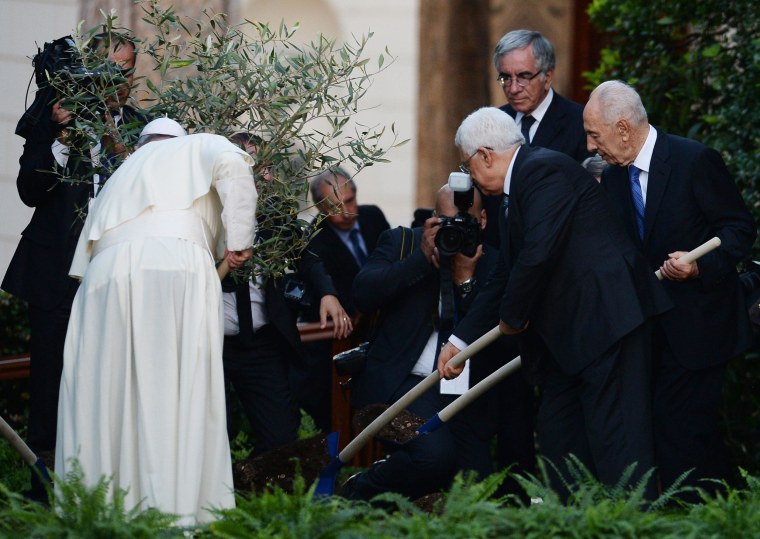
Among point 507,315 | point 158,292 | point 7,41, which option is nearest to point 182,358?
point 158,292

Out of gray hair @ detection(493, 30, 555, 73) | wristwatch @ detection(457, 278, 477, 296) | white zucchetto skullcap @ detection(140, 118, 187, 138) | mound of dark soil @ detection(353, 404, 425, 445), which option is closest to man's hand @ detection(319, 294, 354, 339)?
mound of dark soil @ detection(353, 404, 425, 445)

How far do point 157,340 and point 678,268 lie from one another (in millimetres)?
2176

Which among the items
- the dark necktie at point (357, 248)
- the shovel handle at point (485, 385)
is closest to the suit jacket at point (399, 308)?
the shovel handle at point (485, 385)

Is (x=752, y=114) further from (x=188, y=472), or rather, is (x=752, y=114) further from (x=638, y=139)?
(x=188, y=472)

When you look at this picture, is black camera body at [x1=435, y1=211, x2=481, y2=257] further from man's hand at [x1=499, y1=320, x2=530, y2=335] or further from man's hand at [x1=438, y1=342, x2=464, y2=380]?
man's hand at [x1=499, y1=320, x2=530, y2=335]

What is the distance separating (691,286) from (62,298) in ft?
9.20

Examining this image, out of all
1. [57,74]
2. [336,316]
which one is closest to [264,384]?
[336,316]

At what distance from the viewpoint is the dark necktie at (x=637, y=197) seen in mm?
6895

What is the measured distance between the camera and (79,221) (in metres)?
7.21

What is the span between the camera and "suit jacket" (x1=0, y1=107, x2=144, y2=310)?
7.09 meters

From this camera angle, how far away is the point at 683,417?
6824 mm

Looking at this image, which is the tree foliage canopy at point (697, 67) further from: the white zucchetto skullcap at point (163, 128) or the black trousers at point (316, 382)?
the white zucchetto skullcap at point (163, 128)

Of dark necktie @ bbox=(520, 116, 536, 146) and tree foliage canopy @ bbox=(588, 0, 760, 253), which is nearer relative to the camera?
dark necktie @ bbox=(520, 116, 536, 146)

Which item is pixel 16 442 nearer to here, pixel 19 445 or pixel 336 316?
pixel 19 445
